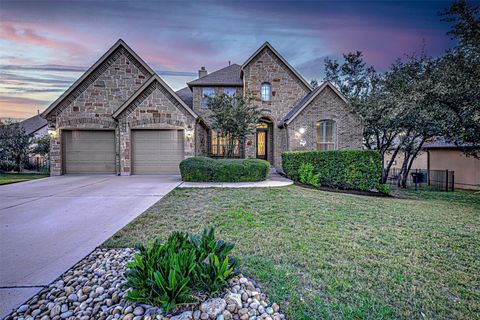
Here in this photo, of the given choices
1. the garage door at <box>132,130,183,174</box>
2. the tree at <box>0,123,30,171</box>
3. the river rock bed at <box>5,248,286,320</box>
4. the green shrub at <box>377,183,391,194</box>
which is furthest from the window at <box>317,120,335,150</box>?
the tree at <box>0,123,30,171</box>

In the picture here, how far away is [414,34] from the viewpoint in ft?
38.3

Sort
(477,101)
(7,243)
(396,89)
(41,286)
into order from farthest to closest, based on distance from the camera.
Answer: (396,89) → (477,101) → (7,243) → (41,286)

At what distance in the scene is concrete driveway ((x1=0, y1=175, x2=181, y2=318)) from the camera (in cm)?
265

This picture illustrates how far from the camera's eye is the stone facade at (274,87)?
16.1 meters

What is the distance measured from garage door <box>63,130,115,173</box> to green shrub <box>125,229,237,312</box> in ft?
39.7

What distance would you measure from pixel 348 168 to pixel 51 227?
9749 millimetres

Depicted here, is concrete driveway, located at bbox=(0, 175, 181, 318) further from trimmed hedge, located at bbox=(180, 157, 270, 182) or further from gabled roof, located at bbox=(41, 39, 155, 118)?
gabled roof, located at bbox=(41, 39, 155, 118)

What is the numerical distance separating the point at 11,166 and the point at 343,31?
22.6 m

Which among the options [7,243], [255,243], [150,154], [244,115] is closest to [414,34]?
[244,115]

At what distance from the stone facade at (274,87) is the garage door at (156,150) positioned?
18.5 feet

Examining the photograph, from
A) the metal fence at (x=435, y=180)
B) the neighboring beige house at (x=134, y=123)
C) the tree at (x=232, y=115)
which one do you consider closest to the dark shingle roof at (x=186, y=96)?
the neighboring beige house at (x=134, y=123)

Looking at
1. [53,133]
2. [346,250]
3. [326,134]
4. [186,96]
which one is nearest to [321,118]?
[326,134]

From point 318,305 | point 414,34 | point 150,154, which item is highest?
point 414,34

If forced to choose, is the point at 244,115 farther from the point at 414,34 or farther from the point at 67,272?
the point at 67,272
